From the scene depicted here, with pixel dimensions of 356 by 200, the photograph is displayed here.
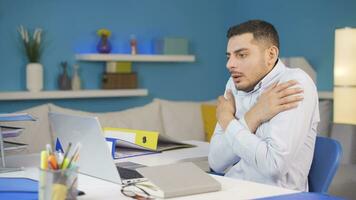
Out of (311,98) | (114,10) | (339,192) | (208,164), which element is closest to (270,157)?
(311,98)

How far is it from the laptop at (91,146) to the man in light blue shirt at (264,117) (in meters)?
0.41

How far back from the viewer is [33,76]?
435 cm

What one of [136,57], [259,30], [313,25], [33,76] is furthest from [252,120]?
[313,25]

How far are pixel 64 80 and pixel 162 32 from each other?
3.62ft

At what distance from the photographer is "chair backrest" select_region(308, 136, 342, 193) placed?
1.99 meters

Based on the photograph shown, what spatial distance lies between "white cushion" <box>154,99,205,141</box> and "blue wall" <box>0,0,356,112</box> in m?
0.28

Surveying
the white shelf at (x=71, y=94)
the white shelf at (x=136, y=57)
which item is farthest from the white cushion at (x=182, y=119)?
the white shelf at (x=136, y=57)

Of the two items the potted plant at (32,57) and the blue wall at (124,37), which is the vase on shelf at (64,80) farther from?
the potted plant at (32,57)

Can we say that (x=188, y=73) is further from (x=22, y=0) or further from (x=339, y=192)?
(x=339, y=192)

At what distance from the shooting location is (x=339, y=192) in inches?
142

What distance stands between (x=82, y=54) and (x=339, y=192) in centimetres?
231

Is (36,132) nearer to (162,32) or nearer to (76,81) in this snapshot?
(76,81)

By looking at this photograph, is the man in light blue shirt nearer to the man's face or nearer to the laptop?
the man's face

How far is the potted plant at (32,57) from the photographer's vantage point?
14.3 ft
